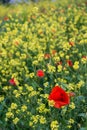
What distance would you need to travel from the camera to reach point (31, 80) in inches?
153

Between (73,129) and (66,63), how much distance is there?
1.02 meters

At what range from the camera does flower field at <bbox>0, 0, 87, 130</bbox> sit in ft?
10.0

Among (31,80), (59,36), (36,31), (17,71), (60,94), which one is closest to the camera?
(60,94)

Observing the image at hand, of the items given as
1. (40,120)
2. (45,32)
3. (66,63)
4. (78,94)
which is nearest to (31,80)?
(66,63)

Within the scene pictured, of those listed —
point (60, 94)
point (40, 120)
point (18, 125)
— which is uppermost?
point (60, 94)

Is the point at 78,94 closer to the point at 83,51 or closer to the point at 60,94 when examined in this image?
the point at 60,94

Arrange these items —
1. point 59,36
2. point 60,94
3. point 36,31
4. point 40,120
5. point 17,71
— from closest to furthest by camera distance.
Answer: point 60,94 < point 40,120 < point 17,71 < point 59,36 < point 36,31

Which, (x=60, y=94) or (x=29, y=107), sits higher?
(x=60, y=94)

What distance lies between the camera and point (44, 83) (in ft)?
11.2

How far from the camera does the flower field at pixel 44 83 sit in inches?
120

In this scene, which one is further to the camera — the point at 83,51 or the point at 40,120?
the point at 83,51

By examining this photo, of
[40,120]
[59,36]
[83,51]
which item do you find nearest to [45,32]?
[59,36]

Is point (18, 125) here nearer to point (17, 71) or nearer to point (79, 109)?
point (79, 109)

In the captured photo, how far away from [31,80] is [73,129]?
0.89 meters
